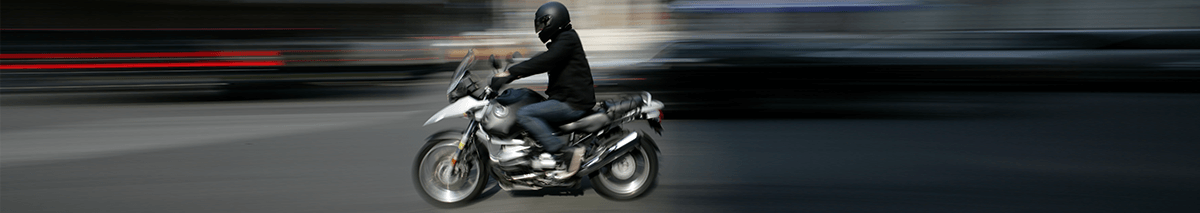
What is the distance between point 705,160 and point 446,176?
2089 mm

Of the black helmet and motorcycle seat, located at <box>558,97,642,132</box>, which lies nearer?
the black helmet

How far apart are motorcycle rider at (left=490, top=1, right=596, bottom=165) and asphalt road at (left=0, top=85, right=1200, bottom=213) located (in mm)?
451

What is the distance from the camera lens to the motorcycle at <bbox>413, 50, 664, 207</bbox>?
15.1 feet

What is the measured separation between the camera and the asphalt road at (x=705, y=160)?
16.0 feet

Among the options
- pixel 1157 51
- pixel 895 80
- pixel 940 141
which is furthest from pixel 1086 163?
pixel 1157 51

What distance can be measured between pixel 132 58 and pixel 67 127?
249 centimetres

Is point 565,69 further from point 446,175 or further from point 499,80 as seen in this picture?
point 446,175

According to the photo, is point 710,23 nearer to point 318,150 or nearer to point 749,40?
point 749,40

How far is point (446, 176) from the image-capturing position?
4.70 meters

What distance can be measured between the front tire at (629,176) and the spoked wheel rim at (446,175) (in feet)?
2.02

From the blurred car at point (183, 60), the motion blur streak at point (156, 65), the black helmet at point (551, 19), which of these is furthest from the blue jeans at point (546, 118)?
the motion blur streak at point (156, 65)

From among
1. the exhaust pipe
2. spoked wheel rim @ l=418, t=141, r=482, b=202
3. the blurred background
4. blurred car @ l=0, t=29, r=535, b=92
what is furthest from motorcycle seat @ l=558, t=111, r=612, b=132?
blurred car @ l=0, t=29, r=535, b=92

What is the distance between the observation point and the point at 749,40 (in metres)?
8.08

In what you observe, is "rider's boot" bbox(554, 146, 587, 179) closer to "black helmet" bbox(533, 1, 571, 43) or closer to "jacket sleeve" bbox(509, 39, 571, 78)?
"jacket sleeve" bbox(509, 39, 571, 78)
